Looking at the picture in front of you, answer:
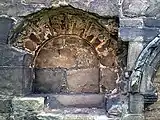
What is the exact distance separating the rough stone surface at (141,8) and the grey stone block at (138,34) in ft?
0.50

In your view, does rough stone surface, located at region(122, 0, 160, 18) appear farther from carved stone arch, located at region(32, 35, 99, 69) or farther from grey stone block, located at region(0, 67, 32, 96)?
grey stone block, located at region(0, 67, 32, 96)

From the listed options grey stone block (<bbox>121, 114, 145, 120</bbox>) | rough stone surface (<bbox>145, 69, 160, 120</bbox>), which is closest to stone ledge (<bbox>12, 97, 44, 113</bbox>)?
grey stone block (<bbox>121, 114, 145, 120</bbox>)

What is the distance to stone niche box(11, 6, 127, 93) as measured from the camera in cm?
422

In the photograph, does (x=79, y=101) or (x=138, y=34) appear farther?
(x=79, y=101)

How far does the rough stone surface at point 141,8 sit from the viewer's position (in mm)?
3945

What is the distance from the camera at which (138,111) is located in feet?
12.7

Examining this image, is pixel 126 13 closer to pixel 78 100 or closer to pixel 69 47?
pixel 69 47

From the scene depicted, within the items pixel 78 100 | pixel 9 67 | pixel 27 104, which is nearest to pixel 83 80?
pixel 78 100

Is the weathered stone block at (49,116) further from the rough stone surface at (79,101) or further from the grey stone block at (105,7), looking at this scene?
the grey stone block at (105,7)

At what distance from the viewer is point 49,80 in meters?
4.46

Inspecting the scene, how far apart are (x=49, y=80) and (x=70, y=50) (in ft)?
1.35

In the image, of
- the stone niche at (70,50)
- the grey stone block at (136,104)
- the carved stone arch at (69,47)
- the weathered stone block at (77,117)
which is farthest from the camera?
the carved stone arch at (69,47)

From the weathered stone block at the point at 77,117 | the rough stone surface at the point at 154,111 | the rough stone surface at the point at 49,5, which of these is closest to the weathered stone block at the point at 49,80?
the weathered stone block at the point at 77,117

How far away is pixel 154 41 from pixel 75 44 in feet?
3.16
